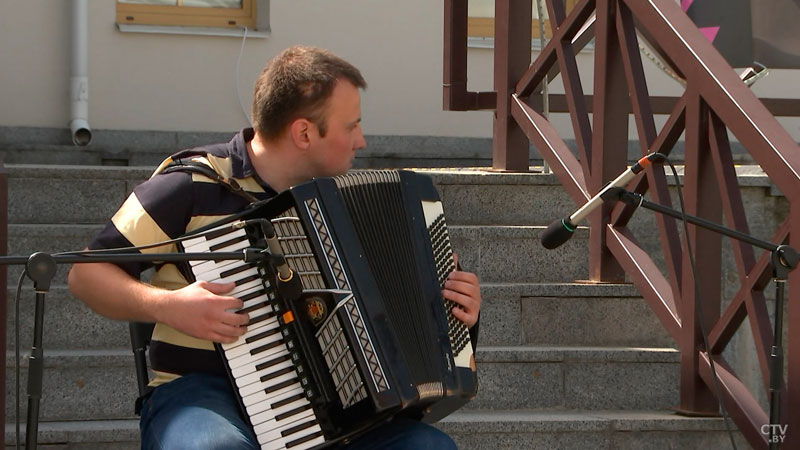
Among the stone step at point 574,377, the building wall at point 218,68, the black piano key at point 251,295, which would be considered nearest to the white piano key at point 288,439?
the black piano key at point 251,295

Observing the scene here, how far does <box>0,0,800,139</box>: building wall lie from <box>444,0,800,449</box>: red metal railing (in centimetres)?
215

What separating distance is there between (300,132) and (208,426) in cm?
78

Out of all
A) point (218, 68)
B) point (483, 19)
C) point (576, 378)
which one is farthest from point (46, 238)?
point (483, 19)

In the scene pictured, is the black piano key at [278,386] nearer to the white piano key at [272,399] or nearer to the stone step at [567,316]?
the white piano key at [272,399]

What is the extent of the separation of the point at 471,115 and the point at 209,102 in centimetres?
151

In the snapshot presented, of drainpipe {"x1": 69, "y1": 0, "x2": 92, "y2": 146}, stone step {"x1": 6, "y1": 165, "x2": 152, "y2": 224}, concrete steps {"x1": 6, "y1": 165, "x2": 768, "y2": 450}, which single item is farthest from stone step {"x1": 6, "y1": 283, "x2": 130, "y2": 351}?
drainpipe {"x1": 69, "y1": 0, "x2": 92, "y2": 146}

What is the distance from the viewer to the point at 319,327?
2.90 metres

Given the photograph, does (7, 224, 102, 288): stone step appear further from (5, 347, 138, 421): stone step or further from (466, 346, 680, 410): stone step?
(466, 346, 680, 410): stone step

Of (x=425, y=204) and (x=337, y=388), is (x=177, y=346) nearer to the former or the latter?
(x=337, y=388)

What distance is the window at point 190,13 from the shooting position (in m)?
7.13

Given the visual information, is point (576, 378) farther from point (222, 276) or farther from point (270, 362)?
point (222, 276)

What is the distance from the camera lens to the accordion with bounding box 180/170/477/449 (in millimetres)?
2861

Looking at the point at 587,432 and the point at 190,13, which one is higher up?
the point at 190,13

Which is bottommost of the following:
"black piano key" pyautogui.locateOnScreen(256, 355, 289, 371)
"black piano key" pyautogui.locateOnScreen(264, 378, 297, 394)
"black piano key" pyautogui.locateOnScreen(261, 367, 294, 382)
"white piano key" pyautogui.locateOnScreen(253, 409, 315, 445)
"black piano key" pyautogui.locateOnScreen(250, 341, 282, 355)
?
"white piano key" pyautogui.locateOnScreen(253, 409, 315, 445)
